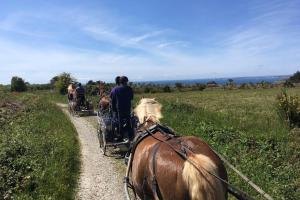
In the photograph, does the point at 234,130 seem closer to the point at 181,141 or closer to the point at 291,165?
the point at 291,165

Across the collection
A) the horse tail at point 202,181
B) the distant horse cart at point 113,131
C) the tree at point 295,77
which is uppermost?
the horse tail at point 202,181

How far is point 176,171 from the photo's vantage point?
14.8 ft

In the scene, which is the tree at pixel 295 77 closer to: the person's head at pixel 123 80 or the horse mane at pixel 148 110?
the person's head at pixel 123 80

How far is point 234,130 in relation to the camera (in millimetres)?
14219

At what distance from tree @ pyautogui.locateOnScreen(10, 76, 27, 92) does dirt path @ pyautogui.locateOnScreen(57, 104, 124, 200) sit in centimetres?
6401

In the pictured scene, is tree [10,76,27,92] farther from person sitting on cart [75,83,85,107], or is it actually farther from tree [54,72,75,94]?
person sitting on cart [75,83,85,107]

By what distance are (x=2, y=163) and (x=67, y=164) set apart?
166cm

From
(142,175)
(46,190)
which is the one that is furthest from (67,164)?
(142,175)

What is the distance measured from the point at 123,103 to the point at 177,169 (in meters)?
7.04

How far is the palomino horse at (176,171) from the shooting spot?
4.25 meters

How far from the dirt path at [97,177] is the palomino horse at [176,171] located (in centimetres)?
325

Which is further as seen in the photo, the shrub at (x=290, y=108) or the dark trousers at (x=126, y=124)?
the shrub at (x=290, y=108)

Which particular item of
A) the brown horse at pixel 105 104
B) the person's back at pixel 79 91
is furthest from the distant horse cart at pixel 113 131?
the person's back at pixel 79 91

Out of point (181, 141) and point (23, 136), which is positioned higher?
point (181, 141)
